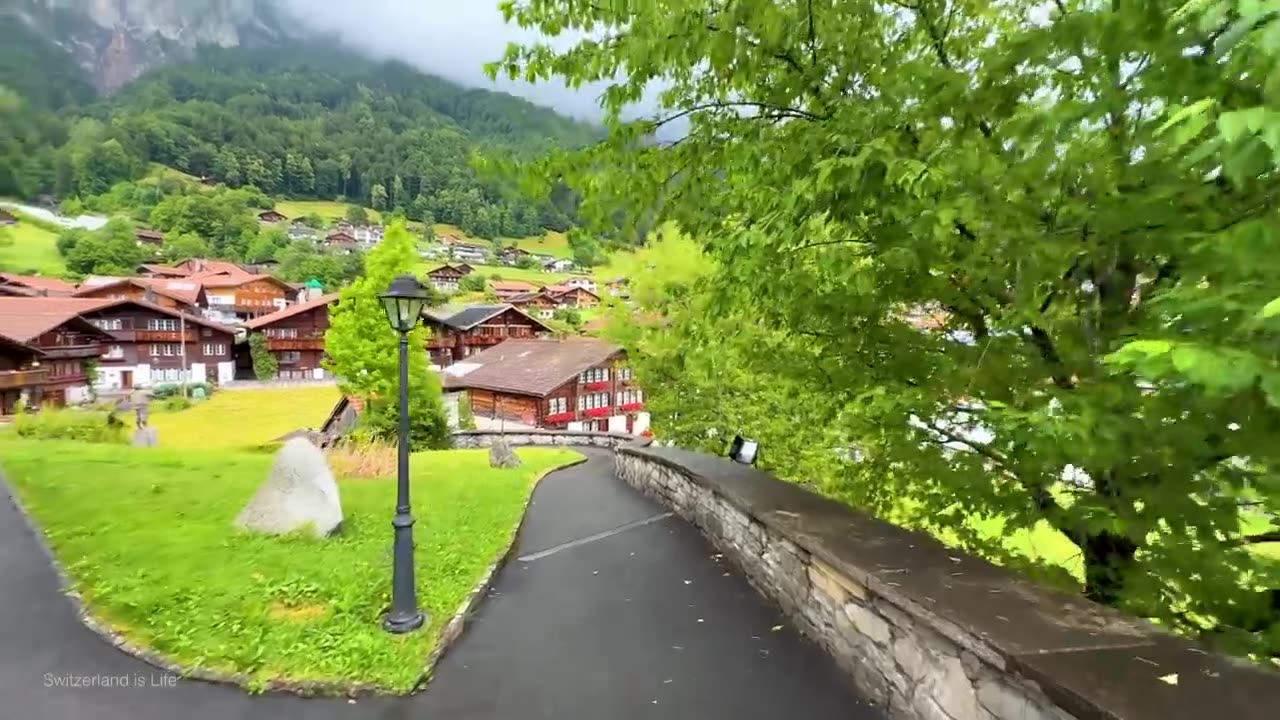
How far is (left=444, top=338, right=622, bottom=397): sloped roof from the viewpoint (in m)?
33.9

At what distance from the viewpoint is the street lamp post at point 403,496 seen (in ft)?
15.4

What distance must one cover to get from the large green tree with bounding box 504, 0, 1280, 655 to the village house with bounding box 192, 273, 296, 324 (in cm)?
5992

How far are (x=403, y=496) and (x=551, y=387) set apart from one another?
28087mm

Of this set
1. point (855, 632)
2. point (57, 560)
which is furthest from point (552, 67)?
point (57, 560)

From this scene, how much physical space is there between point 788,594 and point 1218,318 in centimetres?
355

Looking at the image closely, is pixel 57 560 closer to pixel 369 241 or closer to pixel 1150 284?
pixel 1150 284

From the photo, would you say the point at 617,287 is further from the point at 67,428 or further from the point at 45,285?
the point at 45,285

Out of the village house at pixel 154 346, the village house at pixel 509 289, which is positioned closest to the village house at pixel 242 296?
the village house at pixel 154 346

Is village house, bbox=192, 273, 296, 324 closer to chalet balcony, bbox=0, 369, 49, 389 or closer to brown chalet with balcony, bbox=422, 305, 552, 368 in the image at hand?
brown chalet with balcony, bbox=422, 305, 552, 368

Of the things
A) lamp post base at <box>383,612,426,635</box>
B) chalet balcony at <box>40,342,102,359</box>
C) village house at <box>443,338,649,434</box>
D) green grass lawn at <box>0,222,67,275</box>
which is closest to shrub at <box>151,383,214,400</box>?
chalet balcony at <box>40,342,102,359</box>

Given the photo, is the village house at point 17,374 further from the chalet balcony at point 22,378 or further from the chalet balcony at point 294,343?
the chalet balcony at point 294,343

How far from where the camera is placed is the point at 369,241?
317 ft

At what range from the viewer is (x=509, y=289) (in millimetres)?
80312

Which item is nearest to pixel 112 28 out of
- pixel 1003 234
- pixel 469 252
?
pixel 1003 234
